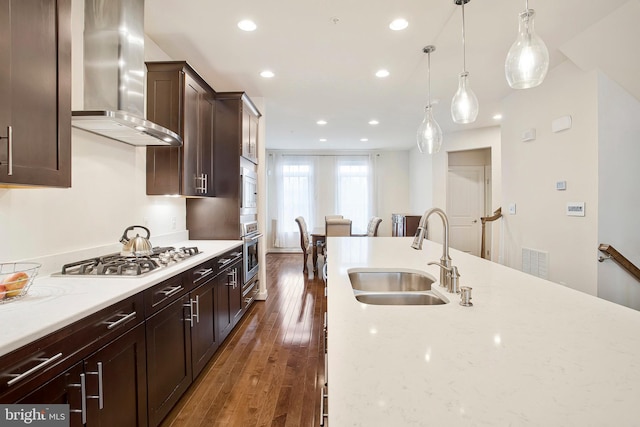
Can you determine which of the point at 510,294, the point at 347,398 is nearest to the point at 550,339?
the point at 510,294

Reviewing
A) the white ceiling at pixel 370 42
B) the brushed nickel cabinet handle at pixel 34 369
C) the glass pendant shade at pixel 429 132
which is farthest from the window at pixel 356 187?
the brushed nickel cabinet handle at pixel 34 369

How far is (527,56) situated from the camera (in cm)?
157

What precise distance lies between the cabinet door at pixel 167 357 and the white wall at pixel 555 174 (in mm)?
3566

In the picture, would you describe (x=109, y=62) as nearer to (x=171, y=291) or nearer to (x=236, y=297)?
(x=171, y=291)

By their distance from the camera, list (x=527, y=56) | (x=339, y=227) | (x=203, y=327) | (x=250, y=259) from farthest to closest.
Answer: (x=339, y=227) → (x=250, y=259) → (x=203, y=327) → (x=527, y=56)

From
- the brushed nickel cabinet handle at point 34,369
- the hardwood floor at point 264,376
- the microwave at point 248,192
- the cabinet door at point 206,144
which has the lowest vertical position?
the hardwood floor at point 264,376

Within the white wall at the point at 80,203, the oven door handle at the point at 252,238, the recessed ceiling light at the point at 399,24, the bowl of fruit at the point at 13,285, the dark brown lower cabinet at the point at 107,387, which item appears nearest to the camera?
the dark brown lower cabinet at the point at 107,387

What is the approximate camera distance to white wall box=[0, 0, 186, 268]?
1.53 m

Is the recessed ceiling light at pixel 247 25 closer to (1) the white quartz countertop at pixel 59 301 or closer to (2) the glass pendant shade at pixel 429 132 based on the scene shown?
(2) the glass pendant shade at pixel 429 132

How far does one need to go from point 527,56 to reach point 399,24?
1171 mm

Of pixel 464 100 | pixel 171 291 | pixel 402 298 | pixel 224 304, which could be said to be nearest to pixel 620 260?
pixel 464 100

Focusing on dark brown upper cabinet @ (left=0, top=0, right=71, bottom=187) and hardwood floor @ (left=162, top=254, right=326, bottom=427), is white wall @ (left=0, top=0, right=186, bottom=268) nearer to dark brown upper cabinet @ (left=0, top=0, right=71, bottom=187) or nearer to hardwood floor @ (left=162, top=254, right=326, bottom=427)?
dark brown upper cabinet @ (left=0, top=0, right=71, bottom=187)

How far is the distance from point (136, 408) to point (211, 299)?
0.97 m

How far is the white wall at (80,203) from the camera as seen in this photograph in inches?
60.2
